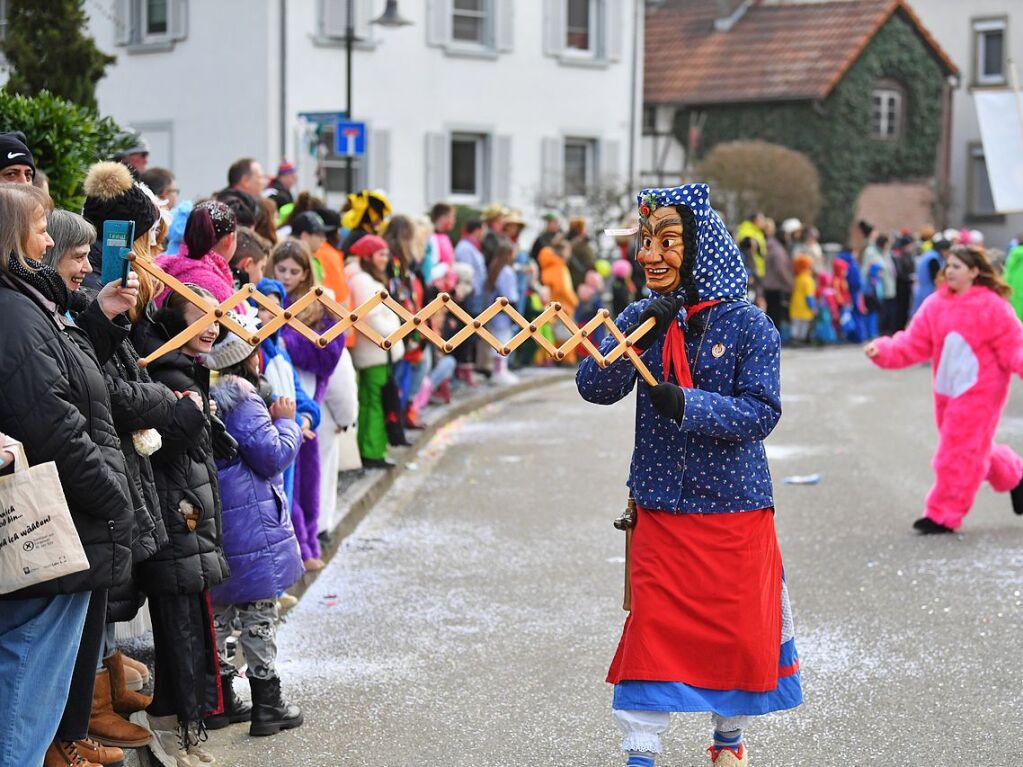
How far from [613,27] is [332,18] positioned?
7633 millimetres

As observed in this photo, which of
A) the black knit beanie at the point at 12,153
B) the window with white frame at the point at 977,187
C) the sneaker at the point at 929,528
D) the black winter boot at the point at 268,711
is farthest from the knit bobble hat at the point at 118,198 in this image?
the window with white frame at the point at 977,187

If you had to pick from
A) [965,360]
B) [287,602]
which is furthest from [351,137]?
[287,602]

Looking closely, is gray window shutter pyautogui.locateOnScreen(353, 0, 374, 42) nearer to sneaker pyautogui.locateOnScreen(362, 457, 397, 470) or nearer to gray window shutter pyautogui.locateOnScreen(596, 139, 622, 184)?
gray window shutter pyautogui.locateOnScreen(596, 139, 622, 184)

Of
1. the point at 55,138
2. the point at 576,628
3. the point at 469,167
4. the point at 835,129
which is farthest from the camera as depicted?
the point at 835,129

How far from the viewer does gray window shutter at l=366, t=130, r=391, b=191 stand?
29.6 m

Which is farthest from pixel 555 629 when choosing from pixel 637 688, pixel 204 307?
pixel 204 307

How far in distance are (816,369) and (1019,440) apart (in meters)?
7.51

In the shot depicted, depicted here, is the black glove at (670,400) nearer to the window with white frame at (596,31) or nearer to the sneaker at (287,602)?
the sneaker at (287,602)

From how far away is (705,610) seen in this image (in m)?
4.89

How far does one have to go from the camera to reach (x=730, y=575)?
4.91 m

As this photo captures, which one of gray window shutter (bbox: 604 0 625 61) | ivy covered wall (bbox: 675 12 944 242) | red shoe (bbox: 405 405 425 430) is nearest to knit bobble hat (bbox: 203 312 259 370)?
red shoe (bbox: 405 405 425 430)

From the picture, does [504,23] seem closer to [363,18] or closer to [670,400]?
[363,18]

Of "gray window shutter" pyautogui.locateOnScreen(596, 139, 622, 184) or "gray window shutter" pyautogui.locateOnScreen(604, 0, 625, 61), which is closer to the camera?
"gray window shutter" pyautogui.locateOnScreen(604, 0, 625, 61)

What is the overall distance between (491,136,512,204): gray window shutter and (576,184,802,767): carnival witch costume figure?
27.1 meters
